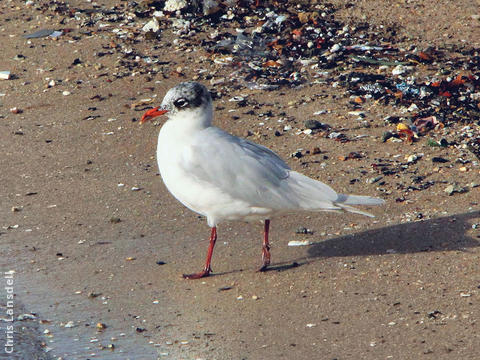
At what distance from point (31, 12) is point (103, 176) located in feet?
12.4

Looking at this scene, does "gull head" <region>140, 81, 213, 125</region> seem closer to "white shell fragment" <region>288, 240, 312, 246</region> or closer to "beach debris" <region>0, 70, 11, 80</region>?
"white shell fragment" <region>288, 240, 312, 246</region>

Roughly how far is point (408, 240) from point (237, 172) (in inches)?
51.7

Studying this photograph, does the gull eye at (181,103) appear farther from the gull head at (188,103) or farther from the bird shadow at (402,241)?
the bird shadow at (402,241)

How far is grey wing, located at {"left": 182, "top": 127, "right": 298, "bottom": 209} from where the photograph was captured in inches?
208

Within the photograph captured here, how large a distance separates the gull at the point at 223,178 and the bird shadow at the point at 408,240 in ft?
1.31

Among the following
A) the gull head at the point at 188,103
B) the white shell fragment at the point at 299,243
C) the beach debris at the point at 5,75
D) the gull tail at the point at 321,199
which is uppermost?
the gull head at the point at 188,103

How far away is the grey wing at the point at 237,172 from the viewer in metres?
5.28

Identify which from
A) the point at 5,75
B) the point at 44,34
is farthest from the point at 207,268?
the point at 44,34

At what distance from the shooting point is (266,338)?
4.54 meters

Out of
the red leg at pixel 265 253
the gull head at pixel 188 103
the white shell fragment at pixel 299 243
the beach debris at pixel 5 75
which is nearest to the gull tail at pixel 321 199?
the red leg at pixel 265 253

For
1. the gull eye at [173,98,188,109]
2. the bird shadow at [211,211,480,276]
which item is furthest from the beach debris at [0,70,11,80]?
the bird shadow at [211,211,480,276]

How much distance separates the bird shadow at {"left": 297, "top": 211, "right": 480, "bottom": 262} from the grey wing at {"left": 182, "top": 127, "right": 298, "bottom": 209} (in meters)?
0.55

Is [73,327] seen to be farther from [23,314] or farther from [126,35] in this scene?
[126,35]

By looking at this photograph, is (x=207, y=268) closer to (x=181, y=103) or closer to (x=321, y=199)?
(x=321, y=199)
